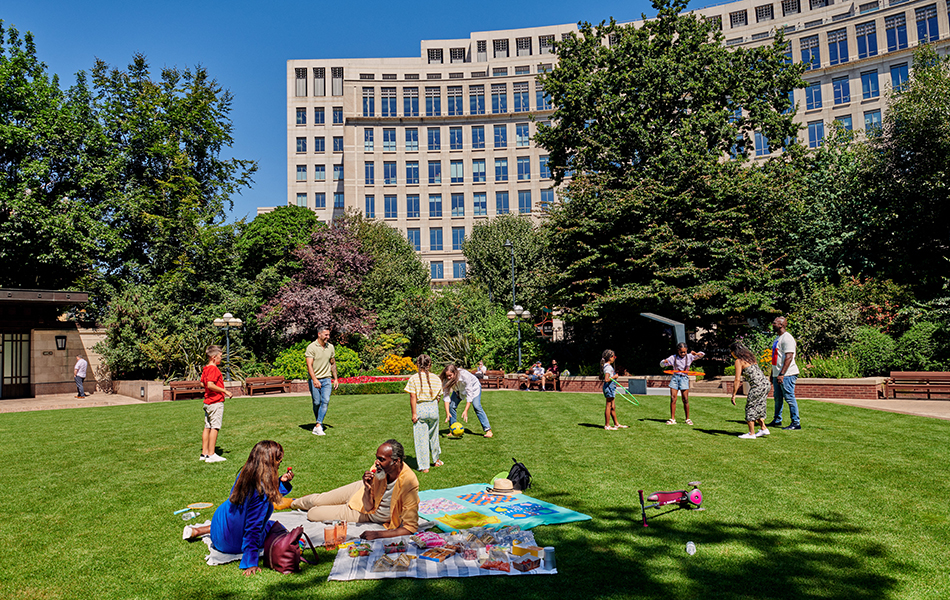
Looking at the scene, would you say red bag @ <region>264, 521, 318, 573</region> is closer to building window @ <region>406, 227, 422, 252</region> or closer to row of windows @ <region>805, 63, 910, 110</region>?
building window @ <region>406, 227, 422, 252</region>

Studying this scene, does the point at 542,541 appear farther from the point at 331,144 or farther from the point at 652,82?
the point at 331,144

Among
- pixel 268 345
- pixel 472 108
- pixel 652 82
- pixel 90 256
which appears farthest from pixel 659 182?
pixel 472 108

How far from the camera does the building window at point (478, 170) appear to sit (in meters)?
65.2

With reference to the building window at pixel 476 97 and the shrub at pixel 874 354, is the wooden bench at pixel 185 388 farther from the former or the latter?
the building window at pixel 476 97

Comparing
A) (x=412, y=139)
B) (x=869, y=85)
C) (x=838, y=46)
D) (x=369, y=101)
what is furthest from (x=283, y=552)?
(x=838, y=46)

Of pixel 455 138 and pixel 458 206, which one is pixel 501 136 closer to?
pixel 455 138

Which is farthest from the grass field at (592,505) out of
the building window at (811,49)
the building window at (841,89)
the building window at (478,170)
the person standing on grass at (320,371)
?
the building window at (811,49)

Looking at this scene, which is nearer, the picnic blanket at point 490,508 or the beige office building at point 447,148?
the picnic blanket at point 490,508

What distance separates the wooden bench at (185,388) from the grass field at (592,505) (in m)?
11.5

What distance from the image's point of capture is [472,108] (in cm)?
6662

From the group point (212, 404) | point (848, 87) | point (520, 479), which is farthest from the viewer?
point (848, 87)

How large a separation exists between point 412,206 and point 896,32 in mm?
49746

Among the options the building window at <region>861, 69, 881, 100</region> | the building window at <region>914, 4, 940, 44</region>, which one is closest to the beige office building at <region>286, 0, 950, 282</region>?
the building window at <region>861, 69, 881, 100</region>

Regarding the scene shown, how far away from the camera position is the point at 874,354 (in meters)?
19.6
